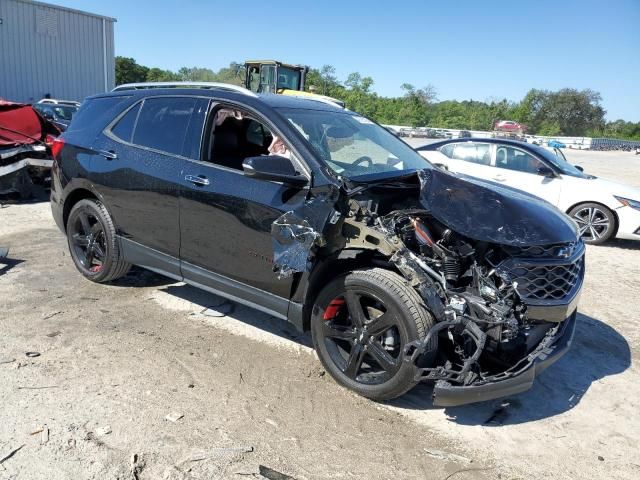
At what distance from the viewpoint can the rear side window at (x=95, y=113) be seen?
489 cm

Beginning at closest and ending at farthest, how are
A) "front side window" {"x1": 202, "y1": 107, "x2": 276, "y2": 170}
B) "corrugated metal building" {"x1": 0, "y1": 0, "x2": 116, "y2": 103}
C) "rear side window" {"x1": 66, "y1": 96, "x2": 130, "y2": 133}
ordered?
"front side window" {"x1": 202, "y1": 107, "x2": 276, "y2": 170}, "rear side window" {"x1": 66, "y1": 96, "x2": 130, "y2": 133}, "corrugated metal building" {"x1": 0, "y1": 0, "x2": 116, "y2": 103}

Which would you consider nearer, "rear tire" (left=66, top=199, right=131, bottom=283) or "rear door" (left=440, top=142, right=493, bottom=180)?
"rear tire" (left=66, top=199, right=131, bottom=283)

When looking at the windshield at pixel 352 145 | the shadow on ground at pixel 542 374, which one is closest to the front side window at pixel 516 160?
the shadow on ground at pixel 542 374

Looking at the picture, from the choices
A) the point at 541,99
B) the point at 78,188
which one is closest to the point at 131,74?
the point at 541,99

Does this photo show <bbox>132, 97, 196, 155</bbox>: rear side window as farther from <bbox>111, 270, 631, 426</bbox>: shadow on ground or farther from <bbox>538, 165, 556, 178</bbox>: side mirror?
<bbox>538, 165, 556, 178</bbox>: side mirror

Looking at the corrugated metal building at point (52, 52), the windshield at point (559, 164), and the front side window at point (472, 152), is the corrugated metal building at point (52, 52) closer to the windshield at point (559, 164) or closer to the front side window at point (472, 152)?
the front side window at point (472, 152)

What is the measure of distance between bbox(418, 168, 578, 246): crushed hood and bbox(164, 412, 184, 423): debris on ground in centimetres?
196

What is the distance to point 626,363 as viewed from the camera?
165 inches

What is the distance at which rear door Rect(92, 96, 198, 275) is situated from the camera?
4.19 meters

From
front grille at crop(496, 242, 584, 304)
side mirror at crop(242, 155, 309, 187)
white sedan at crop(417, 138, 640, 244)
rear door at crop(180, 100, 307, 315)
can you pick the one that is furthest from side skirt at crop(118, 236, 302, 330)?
white sedan at crop(417, 138, 640, 244)

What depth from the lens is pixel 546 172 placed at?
8.64 metres

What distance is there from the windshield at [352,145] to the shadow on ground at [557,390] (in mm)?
1648

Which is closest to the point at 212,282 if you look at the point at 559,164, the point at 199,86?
the point at 199,86

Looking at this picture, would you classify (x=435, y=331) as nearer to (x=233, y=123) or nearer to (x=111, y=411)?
(x=111, y=411)
